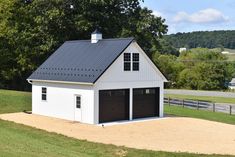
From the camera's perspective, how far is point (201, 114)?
37.6 m

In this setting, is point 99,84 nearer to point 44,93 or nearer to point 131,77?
→ point 131,77

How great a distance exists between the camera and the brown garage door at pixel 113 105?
97.2 ft

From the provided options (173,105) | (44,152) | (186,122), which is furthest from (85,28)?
(44,152)

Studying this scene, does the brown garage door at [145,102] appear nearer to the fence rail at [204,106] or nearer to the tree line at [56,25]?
the fence rail at [204,106]

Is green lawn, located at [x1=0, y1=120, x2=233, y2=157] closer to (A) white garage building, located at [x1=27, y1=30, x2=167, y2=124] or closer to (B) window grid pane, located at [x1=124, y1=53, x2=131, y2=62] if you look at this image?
(A) white garage building, located at [x1=27, y1=30, x2=167, y2=124]

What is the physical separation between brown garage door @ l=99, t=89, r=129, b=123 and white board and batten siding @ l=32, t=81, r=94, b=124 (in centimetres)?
83

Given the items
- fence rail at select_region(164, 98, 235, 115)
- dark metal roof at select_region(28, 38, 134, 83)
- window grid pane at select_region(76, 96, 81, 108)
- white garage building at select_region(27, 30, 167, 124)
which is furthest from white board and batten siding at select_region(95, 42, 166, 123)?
fence rail at select_region(164, 98, 235, 115)

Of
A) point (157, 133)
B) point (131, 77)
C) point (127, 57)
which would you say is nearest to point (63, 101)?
point (131, 77)

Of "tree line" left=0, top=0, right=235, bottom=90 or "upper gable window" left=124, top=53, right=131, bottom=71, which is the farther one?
"tree line" left=0, top=0, right=235, bottom=90

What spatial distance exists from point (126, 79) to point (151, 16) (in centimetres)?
2086

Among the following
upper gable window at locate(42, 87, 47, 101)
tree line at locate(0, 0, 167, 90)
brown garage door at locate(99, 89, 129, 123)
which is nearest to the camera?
brown garage door at locate(99, 89, 129, 123)

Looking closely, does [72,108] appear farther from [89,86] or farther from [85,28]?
[85,28]

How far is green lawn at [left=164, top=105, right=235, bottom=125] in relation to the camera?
34.8 meters

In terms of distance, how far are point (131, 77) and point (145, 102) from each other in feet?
8.19
